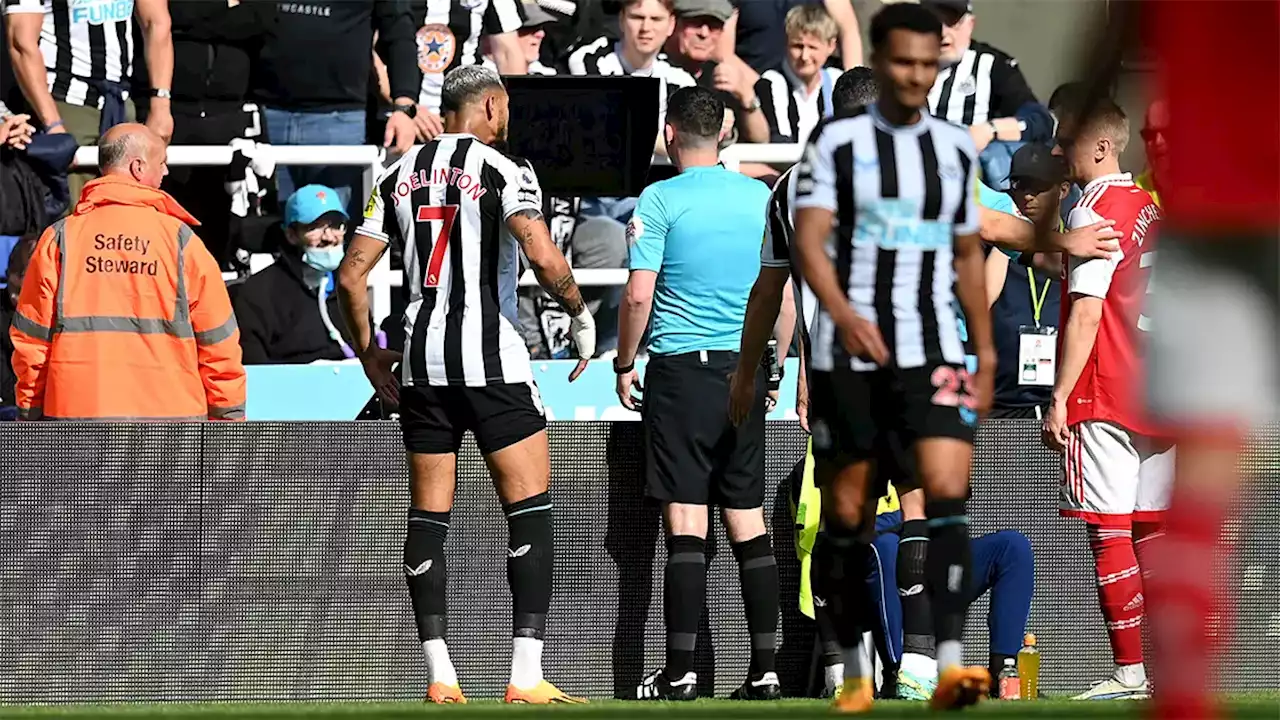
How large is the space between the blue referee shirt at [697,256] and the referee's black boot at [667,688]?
1.41 m

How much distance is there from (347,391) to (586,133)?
1.77 meters

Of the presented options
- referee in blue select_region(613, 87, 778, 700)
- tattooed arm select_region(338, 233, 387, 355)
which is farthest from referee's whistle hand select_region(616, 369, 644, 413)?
tattooed arm select_region(338, 233, 387, 355)

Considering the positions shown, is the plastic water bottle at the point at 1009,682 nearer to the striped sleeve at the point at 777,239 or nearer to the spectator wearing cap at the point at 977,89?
the striped sleeve at the point at 777,239

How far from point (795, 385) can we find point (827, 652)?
222cm

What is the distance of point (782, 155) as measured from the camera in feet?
40.3

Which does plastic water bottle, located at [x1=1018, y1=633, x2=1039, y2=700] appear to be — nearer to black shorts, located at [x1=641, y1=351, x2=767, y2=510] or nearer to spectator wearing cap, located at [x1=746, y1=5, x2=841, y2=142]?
black shorts, located at [x1=641, y1=351, x2=767, y2=510]

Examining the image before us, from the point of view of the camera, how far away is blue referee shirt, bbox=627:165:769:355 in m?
9.67

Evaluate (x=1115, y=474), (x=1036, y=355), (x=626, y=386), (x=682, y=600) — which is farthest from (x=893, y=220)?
(x=1036, y=355)

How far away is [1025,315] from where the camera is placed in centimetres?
1155

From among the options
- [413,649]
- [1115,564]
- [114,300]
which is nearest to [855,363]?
[1115,564]

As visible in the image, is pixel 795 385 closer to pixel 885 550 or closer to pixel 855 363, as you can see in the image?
pixel 885 550

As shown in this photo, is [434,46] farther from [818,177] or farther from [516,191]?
[818,177]

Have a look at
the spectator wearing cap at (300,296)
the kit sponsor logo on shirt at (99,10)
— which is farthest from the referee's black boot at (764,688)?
the kit sponsor logo on shirt at (99,10)

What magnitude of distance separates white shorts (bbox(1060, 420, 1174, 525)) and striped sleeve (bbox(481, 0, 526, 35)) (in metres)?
4.87
